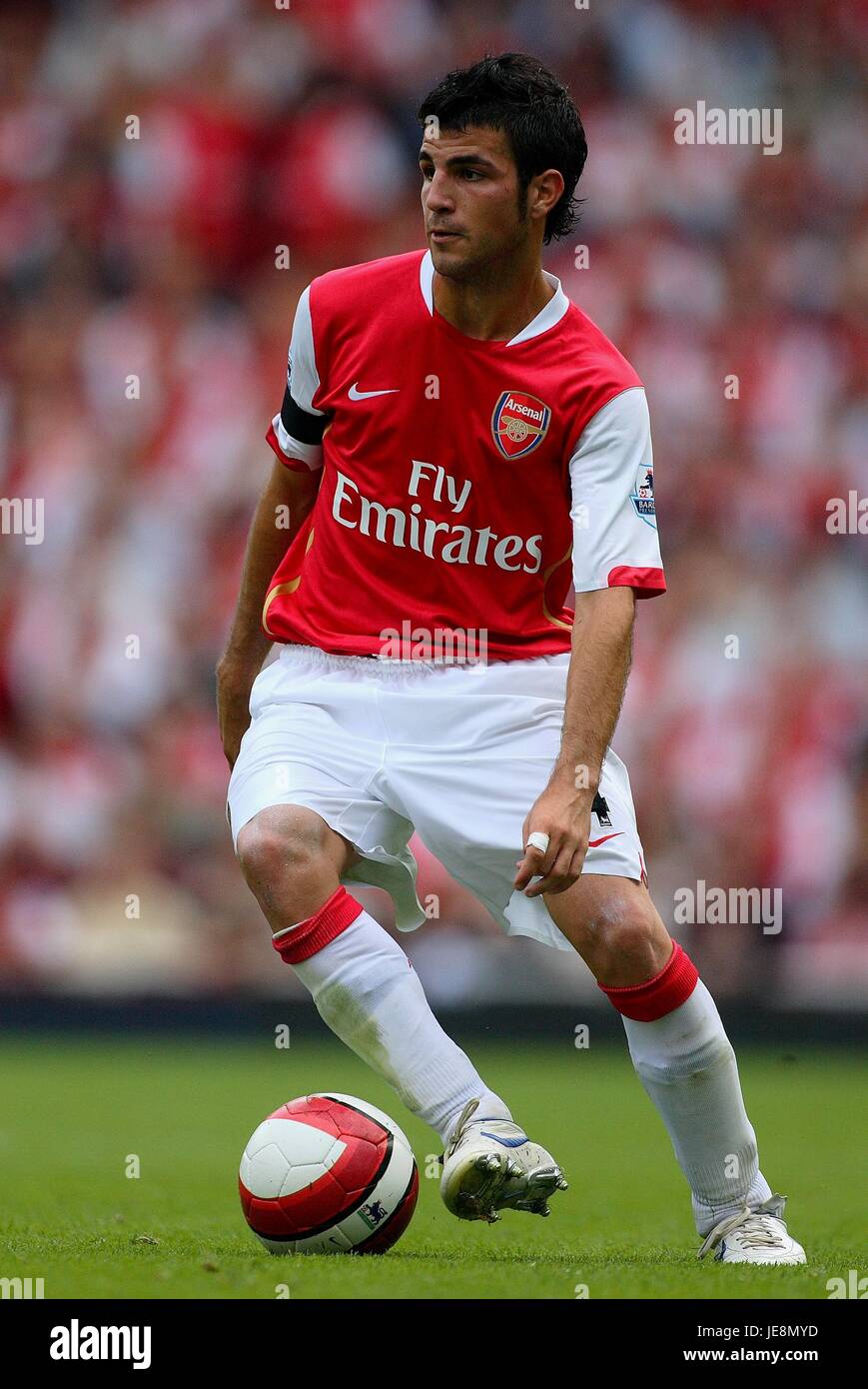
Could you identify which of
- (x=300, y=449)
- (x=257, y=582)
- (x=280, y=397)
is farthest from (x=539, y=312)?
(x=280, y=397)

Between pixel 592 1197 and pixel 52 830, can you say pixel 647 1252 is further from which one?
pixel 52 830

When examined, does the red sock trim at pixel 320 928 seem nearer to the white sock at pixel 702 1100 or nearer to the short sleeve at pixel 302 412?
the white sock at pixel 702 1100

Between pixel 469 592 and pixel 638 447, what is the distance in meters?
0.54

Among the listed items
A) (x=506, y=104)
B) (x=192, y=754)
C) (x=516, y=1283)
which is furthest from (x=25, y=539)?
(x=516, y=1283)

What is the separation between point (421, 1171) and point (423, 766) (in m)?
2.80

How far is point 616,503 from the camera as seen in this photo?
4309 millimetres

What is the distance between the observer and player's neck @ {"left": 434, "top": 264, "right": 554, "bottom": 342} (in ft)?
14.8

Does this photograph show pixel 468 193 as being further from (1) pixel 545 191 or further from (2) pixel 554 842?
(2) pixel 554 842

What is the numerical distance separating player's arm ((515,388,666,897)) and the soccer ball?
2.43 feet

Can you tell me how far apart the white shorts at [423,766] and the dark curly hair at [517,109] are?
1126 mm

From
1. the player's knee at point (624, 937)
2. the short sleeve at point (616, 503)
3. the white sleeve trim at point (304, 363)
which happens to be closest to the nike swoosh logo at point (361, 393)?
the white sleeve trim at point (304, 363)

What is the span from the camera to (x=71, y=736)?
1106 cm

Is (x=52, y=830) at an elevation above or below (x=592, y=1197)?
above
